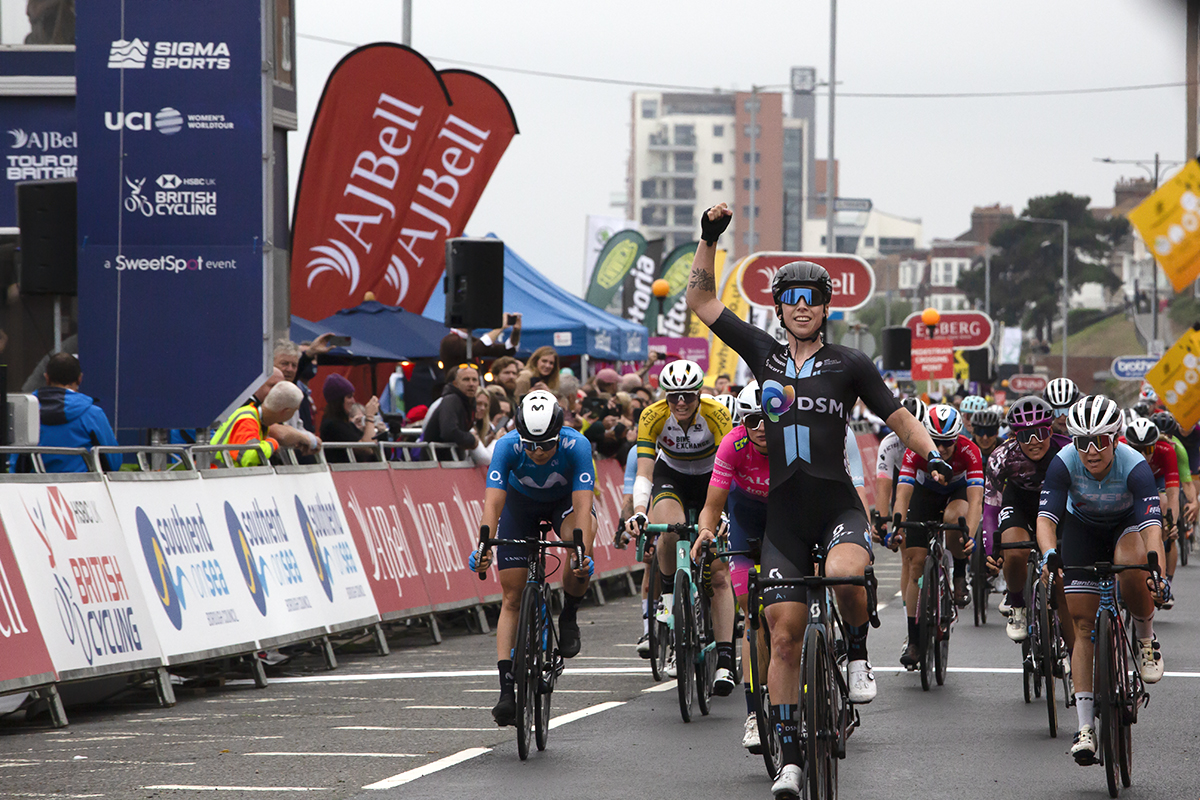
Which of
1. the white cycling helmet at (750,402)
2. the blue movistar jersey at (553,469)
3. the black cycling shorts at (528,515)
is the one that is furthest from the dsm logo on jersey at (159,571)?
the white cycling helmet at (750,402)

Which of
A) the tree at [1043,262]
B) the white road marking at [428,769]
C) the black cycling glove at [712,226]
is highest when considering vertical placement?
the tree at [1043,262]

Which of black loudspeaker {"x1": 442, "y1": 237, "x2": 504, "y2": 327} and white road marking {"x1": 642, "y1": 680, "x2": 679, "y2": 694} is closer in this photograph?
white road marking {"x1": 642, "y1": 680, "x2": 679, "y2": 694}

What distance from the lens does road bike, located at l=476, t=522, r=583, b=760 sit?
26.9ft

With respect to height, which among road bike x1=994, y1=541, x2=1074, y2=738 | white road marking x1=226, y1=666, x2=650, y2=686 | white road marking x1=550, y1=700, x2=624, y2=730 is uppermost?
road bike x1=994, y1=541, x2=1074, y2=738

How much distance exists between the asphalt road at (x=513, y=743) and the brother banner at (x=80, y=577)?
42 centimetres

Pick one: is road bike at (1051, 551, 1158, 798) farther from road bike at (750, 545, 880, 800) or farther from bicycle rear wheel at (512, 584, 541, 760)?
bicycle rear wheel at (512, 584, 541, 760)

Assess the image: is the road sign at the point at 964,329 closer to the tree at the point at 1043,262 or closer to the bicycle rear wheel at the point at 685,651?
the bicycle rear wheel at the point at 685,651

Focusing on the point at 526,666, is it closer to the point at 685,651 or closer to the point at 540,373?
the point at 685,651

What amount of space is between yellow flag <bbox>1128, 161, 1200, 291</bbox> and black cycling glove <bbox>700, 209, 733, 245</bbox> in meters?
10.2

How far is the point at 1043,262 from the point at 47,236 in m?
120

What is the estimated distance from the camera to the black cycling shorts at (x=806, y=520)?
22.0ft

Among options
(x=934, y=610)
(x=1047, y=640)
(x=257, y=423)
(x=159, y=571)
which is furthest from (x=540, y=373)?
(x=1047, y=640)

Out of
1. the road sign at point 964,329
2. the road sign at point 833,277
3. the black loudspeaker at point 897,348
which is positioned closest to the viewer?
the road sign at point 833,277

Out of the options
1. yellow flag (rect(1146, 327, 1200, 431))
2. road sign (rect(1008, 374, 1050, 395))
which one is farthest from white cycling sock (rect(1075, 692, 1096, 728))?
road sign (rect(1008, 374, 1050, 395))
